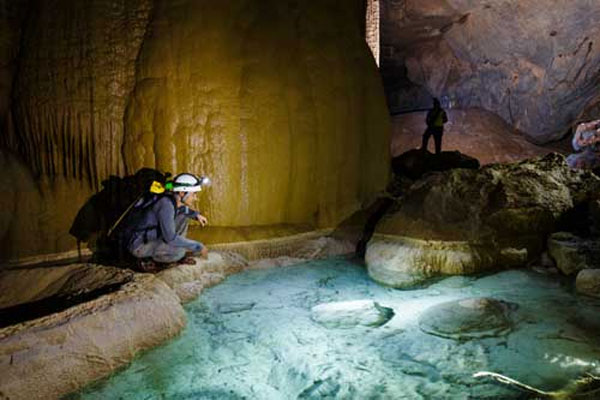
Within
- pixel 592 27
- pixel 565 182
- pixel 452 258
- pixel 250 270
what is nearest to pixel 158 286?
pixel 250 270

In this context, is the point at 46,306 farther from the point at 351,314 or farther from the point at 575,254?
the point at 575,254

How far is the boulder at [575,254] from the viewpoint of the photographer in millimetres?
5941

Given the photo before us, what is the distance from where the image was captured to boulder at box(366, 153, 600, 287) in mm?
6312

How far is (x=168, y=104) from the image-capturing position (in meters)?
6.97

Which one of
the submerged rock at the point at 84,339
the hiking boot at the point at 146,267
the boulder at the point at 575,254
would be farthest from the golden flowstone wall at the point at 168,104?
the boulder at the point at 575,254

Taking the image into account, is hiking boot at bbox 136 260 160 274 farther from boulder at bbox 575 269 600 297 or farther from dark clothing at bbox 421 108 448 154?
dark clothing at bbox 421 108 448 154

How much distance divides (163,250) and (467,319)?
332cm

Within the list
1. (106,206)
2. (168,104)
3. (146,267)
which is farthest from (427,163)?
(146,267)

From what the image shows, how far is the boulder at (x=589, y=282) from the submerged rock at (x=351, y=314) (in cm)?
213

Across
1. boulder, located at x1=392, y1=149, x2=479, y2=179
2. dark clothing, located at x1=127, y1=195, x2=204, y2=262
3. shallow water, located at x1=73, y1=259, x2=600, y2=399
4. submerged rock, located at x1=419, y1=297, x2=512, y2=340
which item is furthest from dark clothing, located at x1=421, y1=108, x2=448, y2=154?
dark clothing, located at x1=127, y1=195, x2=204, y2=262

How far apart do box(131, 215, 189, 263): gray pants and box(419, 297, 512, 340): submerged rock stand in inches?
111

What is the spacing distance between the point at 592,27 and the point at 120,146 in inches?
460

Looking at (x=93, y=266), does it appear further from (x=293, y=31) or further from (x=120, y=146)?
(x=293, y=31)

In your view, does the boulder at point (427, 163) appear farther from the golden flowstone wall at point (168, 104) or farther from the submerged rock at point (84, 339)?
the submerged rock at point (84, 339)
